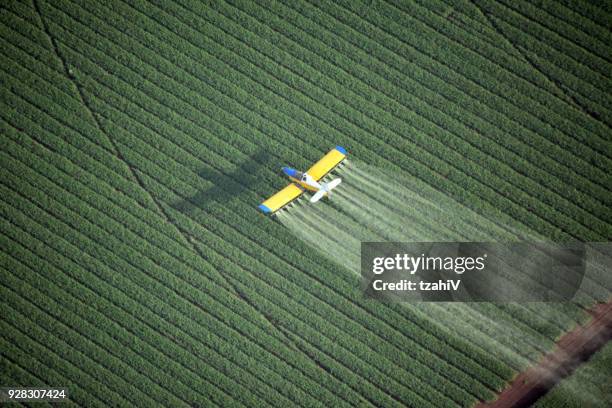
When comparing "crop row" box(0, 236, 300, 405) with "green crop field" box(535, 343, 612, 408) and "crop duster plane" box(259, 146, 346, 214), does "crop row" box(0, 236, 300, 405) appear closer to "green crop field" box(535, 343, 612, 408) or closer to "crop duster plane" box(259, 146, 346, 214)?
"crop duster plane" box(259, 146, 346, 214)

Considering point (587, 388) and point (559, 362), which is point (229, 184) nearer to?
point (559, 362)

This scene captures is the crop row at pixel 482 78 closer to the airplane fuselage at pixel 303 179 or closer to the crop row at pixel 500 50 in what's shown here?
the crop row at pixel 500 50

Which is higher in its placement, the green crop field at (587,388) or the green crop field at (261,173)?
the green crop field at (261,173)

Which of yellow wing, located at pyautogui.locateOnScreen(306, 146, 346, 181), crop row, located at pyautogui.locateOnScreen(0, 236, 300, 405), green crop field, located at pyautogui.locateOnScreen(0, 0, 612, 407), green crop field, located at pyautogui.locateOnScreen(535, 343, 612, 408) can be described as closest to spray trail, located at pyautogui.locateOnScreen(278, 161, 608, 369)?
green crop field, located at pyautogui.locateOnScreen(0, 0, 612, 407)

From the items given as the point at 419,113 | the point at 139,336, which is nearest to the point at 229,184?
the point at 139,336

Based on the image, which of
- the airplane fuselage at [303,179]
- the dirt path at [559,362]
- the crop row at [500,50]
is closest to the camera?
the airplane fuselage at [303,179]

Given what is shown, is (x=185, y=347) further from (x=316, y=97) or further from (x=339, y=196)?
(x=316, y=97)

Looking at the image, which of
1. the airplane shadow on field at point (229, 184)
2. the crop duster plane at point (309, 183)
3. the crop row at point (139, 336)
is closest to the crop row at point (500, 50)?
the crop duster plane at point (309, 183)
